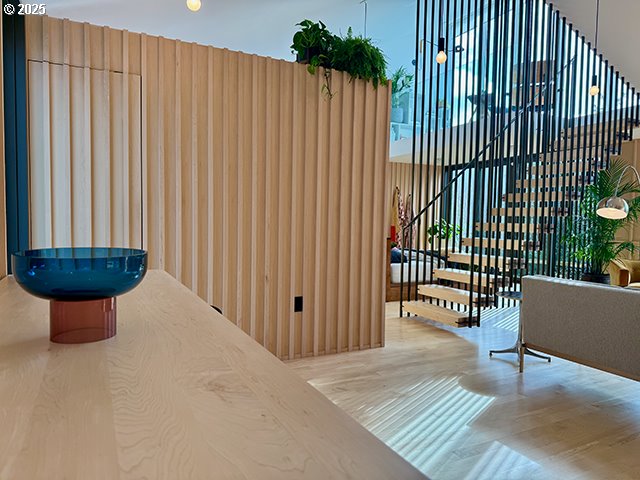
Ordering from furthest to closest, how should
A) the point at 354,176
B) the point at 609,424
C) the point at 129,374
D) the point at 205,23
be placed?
the point at 205,23 < the point at 354,176 < the point at 609,424 < the point at 129,374

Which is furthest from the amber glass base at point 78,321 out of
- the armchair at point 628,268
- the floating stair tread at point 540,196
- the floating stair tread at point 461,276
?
the armchair at point 628,268

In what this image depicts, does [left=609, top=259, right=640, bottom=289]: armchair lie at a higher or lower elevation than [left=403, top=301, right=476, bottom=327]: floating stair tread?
higher

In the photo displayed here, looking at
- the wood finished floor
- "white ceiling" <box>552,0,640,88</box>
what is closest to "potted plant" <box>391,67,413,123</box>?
"white ceiling" <box>552,0,640,88</box>

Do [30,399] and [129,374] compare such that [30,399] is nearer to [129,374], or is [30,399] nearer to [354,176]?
[129,374]

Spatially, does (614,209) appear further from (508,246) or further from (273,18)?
(273,18)

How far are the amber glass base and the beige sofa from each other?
309cm

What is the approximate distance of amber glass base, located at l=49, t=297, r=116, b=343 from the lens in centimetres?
97

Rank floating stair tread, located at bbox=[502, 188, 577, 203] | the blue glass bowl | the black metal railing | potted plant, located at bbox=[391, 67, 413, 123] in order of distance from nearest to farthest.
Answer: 1. the blue glass bowl
2. the black metal railing
3. floating stair tread, located at bbox=[502, 188, 577, 203]
4. potted plant, located at bbox=[391, 67, 413, 123]

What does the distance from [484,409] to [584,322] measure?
96 centimetres

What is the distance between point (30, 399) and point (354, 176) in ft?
11.7

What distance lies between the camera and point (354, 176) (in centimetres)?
409

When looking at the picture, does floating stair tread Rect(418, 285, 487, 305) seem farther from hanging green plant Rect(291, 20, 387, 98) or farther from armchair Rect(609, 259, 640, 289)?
hanging green plant Rect(291, 20, 387, 98)

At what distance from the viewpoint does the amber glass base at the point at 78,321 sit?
3.18ft

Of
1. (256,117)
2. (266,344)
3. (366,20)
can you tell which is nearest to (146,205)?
(256,117)
